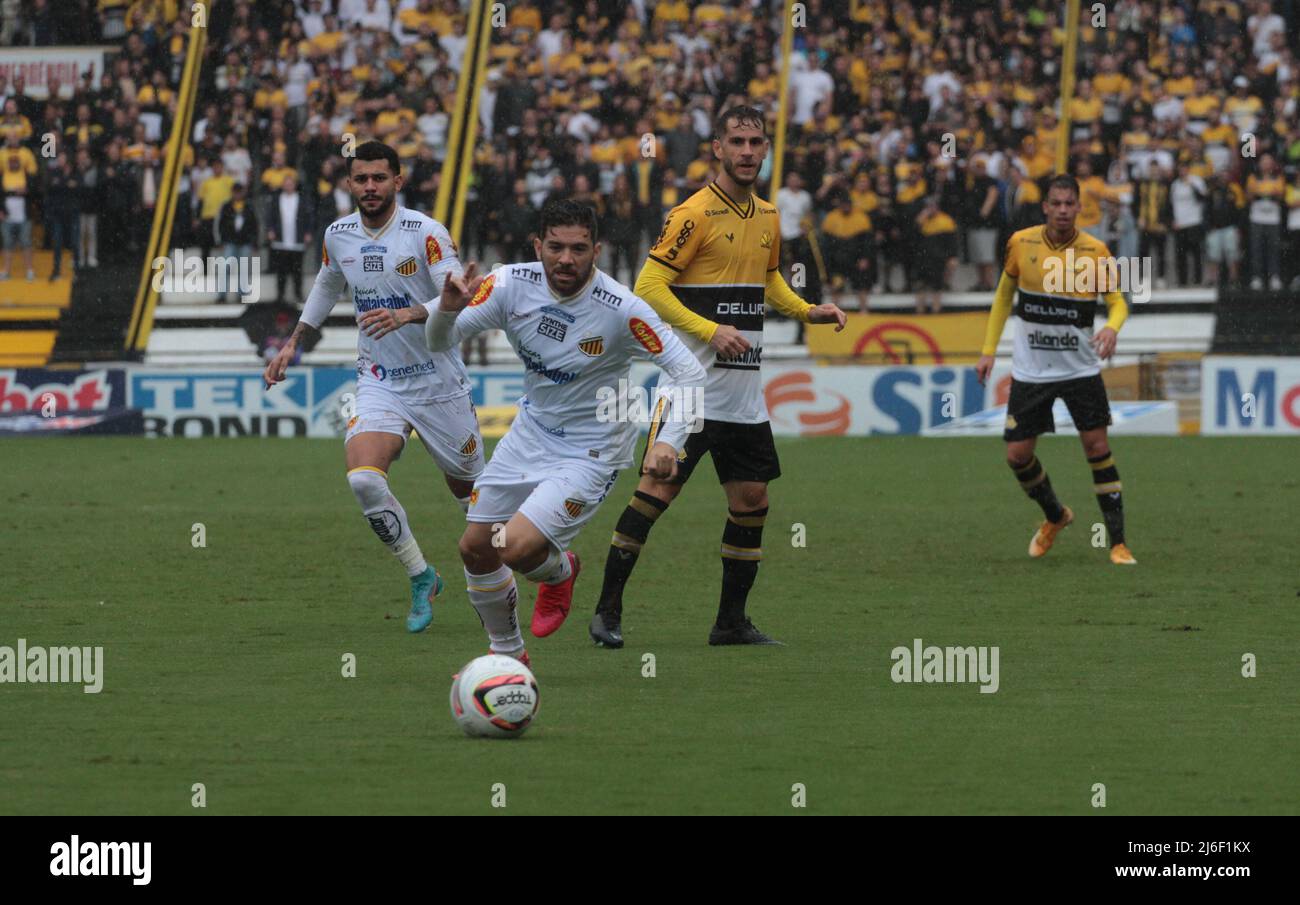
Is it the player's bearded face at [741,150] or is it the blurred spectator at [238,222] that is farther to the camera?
the blurred spectator at [238,222]

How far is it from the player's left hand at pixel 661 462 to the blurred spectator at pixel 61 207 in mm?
22630

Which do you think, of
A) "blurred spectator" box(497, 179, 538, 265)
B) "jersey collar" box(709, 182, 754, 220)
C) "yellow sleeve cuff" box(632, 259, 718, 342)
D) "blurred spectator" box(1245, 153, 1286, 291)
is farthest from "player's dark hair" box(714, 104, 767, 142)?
"blurred spectator" box(1245, 153, 1286, 291)

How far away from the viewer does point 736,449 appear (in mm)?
9492

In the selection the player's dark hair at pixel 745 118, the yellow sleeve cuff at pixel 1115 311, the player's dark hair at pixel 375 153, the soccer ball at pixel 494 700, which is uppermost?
the player's dark hair at pixel 745 118

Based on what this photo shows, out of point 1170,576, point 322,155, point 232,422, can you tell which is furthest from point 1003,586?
point 322,155

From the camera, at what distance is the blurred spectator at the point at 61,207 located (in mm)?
28766

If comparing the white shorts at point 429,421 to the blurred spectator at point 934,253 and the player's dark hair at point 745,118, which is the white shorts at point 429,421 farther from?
the blurred spectator at point 934,253

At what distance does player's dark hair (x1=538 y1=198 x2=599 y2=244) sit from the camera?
8.09 meters

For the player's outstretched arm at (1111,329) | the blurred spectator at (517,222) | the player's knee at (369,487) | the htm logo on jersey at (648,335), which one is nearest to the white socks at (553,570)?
the htm logo on jersey at (648,335)

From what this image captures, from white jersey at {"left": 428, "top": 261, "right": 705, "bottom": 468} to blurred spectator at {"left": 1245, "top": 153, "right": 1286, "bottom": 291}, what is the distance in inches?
774

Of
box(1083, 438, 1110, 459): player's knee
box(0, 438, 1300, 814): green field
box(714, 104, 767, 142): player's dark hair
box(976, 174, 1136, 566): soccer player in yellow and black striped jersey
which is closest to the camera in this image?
box(0, 438, 1300, 814): green field

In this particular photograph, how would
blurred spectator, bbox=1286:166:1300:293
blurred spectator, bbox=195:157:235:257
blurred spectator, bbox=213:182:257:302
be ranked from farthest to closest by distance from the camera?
blurred spectator, bbox=195:157:235:257 < blurred spectator, bbox=213:182:257:302 < blurred spectator, bbox=1286:166:1300:293

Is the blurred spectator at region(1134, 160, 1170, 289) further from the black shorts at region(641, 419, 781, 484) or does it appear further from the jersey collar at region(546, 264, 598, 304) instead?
the jersey collar at region(546, 264, 598, 304)

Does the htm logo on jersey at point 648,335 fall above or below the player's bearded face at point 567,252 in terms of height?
below
